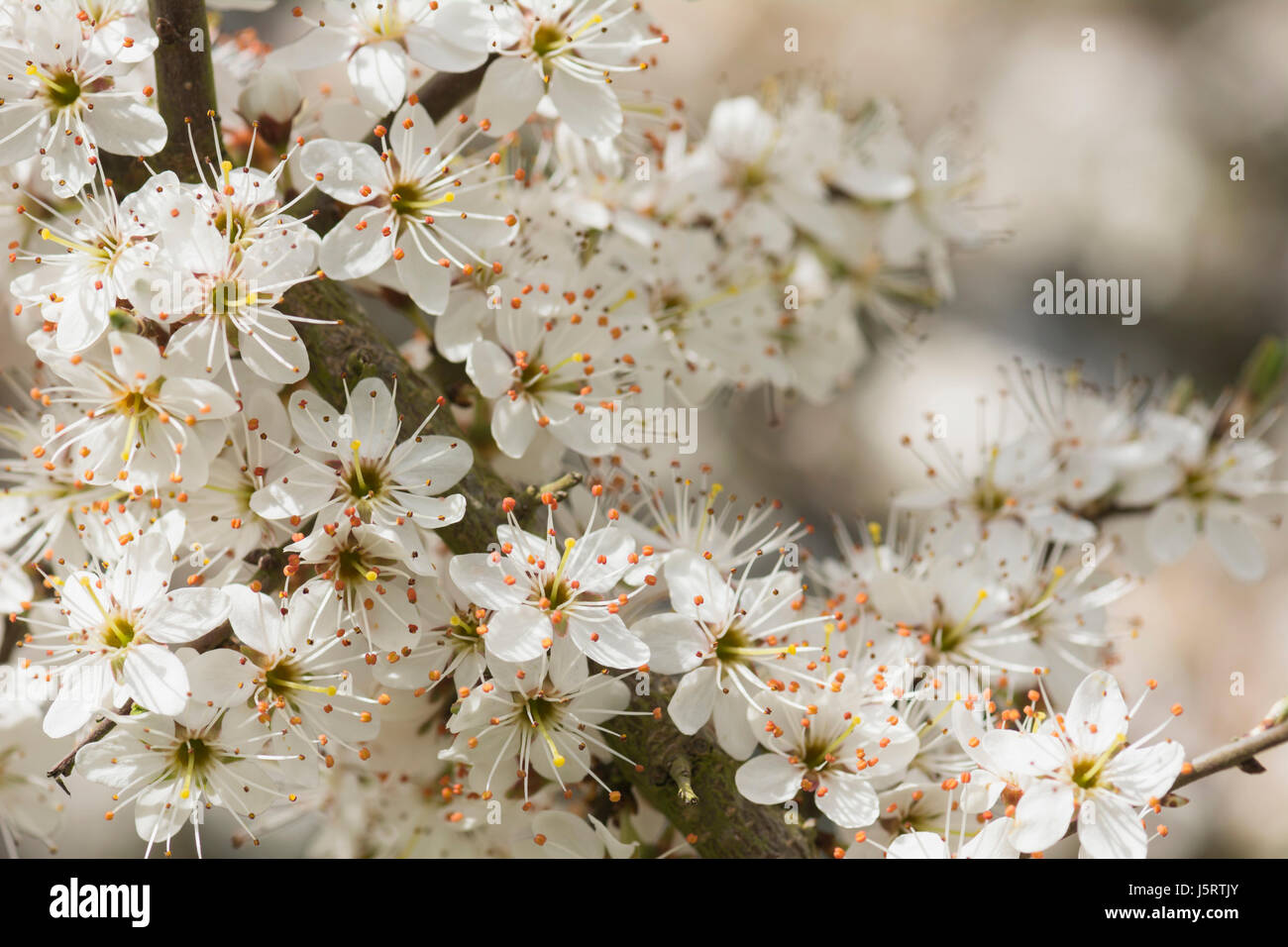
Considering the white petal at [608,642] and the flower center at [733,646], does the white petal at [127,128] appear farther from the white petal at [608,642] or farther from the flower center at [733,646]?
the flower center at [733,646]

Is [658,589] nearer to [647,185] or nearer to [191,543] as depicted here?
[191,543]

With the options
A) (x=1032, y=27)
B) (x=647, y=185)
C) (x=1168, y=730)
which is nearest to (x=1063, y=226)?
(x=1032, y=27)

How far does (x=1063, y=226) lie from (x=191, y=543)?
9.72ft

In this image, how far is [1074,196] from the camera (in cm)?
336

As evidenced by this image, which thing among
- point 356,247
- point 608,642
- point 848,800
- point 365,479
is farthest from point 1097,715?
point 356,247

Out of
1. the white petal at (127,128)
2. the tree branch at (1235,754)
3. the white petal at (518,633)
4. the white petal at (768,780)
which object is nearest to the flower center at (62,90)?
the white petal at (127,128)

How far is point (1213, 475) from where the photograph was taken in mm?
1602

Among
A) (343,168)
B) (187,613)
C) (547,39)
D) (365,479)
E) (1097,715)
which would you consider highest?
(547,39)

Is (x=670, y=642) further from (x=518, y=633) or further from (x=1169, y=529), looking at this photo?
(x=1169, y=529)

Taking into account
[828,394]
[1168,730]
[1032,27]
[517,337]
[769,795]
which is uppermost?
[1032,27]

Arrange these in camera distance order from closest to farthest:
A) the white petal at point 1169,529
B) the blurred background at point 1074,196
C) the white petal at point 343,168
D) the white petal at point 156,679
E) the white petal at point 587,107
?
1. the white petal at point 156,679
2. the white petal at point 343,168
3. the white petal at point 587,107
4. the white petal at point 1169,529
5. the blurred background at point 1074,196

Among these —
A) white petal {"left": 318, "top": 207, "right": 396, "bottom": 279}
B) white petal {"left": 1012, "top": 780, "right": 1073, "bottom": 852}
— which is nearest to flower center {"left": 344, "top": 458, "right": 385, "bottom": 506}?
white petal {"left": 318, "top": 207, "right": 396, "bottom": 279}

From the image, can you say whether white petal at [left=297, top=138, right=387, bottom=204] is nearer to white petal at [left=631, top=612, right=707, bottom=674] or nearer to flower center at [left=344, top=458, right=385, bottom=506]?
flower center at [left=344, top=458, right=385, bottom=506]

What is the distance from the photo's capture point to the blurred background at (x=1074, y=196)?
3.05 meters
